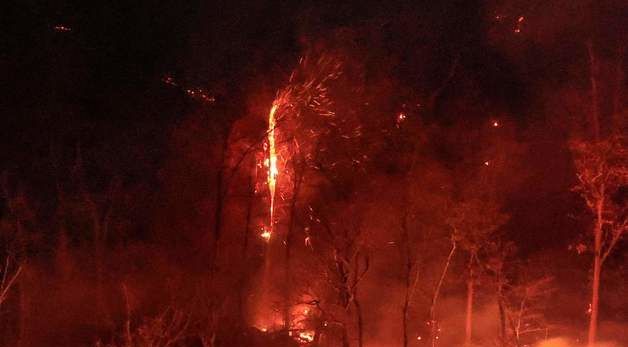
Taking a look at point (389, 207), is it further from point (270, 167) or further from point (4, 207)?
point (4, 207)

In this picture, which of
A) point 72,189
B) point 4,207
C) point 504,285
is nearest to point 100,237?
point 72,189

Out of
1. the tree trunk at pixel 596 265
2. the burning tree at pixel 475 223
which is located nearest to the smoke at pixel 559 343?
the tree trunk at pixel 596 265

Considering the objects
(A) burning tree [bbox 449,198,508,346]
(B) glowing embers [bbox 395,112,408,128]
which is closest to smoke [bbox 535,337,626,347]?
(A) burning tree [bbox 449,198,508,346]

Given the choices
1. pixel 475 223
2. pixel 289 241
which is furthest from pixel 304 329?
pixel 475 223

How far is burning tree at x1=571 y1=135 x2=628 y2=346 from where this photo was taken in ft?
54.7

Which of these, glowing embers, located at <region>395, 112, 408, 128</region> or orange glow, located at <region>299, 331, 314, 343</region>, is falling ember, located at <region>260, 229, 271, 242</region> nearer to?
orange glow, located at <region>299, 331, 314, 343</region>

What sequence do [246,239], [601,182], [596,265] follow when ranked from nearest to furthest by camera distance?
1. [601,182]
2. [596,265]
3. [246,239]

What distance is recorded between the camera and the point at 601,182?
17109 millimetres

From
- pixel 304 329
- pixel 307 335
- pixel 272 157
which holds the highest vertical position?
pixel 272 157

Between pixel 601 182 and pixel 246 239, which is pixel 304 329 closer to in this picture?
pixel 246 239

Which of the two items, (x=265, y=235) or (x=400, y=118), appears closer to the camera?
(x=400, y=118)

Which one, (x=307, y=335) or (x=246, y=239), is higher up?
(x=246, y=239)

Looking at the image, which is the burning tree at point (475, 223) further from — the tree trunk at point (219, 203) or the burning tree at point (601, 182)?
the tree trunk at point (219, 203)

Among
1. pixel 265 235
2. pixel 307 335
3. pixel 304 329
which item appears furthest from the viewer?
pixel 265 235
